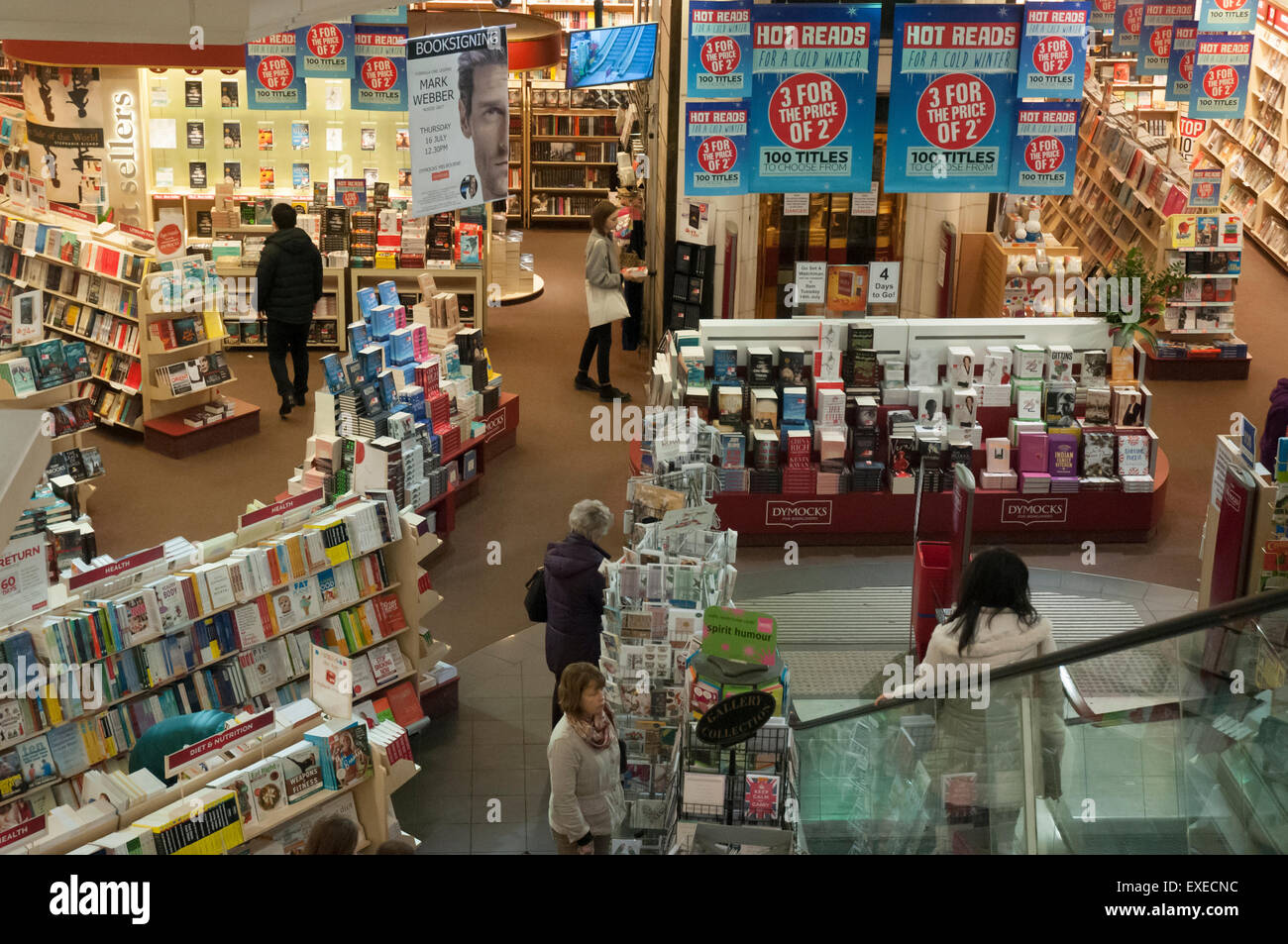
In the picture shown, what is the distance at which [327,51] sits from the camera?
12.5m

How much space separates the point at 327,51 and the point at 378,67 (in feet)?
1.60

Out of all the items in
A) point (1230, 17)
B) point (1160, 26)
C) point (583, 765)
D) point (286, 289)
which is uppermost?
point (1160, 26)

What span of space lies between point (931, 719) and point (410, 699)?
319 cm

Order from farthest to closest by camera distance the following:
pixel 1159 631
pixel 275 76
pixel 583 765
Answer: pixel 275 76
pixel 583 765
pixel 1159 631

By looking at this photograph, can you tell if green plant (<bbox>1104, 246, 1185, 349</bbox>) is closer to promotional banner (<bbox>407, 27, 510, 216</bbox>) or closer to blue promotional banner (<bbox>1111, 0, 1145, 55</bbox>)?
promotional banner (<bbox>407, 27, 510, 216</bbox>)

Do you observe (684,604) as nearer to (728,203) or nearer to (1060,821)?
(1060,821)

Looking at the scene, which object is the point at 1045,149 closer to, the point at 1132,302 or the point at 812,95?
the point at 1132,302

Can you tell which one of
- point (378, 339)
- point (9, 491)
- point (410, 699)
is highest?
point (9, 491)

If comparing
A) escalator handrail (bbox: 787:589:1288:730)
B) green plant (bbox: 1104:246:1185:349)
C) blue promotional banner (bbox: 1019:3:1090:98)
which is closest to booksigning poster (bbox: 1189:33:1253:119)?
green plant (bbox: 1104:246:1185:349)

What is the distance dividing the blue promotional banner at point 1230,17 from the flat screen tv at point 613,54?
5.38m

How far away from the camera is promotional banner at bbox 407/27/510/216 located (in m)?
8.66

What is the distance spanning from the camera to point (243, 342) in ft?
44.2

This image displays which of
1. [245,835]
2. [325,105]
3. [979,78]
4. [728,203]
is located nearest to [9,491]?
[245,835]

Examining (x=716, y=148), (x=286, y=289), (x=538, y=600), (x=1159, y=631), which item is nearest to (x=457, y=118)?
(x=716, y=148)
